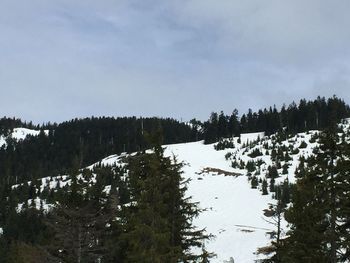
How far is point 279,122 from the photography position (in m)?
134

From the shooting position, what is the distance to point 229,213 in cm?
6275

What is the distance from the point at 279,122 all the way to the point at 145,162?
117 meters

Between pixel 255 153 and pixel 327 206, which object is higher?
pixel 255 153

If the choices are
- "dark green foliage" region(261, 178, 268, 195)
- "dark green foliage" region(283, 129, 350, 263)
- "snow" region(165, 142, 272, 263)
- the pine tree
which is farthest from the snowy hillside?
the pine tree

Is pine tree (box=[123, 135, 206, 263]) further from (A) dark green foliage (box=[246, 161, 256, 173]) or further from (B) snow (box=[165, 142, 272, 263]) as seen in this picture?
(A) dark green foliage (box=[246, 161, 256, 173])

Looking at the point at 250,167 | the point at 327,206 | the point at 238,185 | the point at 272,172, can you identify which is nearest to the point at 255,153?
the point at 250,167

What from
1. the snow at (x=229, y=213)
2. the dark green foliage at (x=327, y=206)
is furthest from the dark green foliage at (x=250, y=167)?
the dark green foliage at (x=327, y=206)

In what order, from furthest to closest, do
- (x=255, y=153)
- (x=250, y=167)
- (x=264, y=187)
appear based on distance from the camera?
(x=255, y=153) → (x=250, y=167) → (x=264, y=187)

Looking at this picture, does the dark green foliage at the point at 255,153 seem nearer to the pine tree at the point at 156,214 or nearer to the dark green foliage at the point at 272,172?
the dark green foliage at the point at 272,172

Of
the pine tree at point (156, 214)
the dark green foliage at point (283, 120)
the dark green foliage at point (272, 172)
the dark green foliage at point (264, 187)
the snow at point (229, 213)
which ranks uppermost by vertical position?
the dark green foliage at point (283, 120)

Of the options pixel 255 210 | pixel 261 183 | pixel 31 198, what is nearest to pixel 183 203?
pixel 255 210

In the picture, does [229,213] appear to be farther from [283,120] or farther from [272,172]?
[283,120]

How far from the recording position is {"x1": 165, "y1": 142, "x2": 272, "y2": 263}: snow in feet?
157

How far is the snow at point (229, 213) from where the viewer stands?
4786 cm
